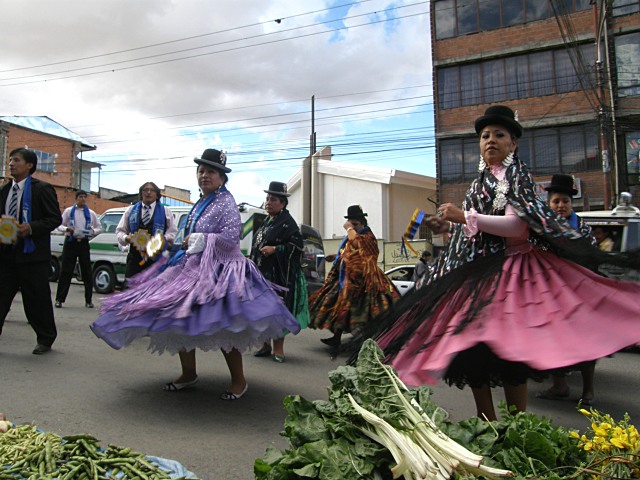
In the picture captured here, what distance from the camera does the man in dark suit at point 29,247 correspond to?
17.0 feet

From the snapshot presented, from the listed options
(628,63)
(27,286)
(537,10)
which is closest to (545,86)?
(628,63)

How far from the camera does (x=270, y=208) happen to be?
6102 millimetres

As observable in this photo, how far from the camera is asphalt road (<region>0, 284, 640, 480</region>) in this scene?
10.4 ft

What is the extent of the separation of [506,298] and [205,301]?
2.07 metres

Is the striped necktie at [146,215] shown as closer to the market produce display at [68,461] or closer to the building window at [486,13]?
the market produce display at [68,461]

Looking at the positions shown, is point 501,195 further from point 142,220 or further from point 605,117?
point 605,117

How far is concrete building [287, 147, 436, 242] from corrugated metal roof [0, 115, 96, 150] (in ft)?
67.4

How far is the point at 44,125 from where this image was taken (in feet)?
120

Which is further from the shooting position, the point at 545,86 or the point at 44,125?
the point at 44,125

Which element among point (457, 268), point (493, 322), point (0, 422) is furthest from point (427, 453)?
point (0, 422)

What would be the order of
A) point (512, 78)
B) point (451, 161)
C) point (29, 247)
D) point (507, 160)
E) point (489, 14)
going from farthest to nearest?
point (451, 161) → point (489, 14) → point (512, 78) → point (29, 247) → point (507, 160)

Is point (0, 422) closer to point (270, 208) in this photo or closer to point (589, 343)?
point (589, 343)

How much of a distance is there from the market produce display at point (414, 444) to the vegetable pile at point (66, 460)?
A: 588mm

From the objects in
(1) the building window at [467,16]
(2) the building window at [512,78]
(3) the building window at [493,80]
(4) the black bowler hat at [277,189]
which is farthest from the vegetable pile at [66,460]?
(1) the building window at [467,16]
